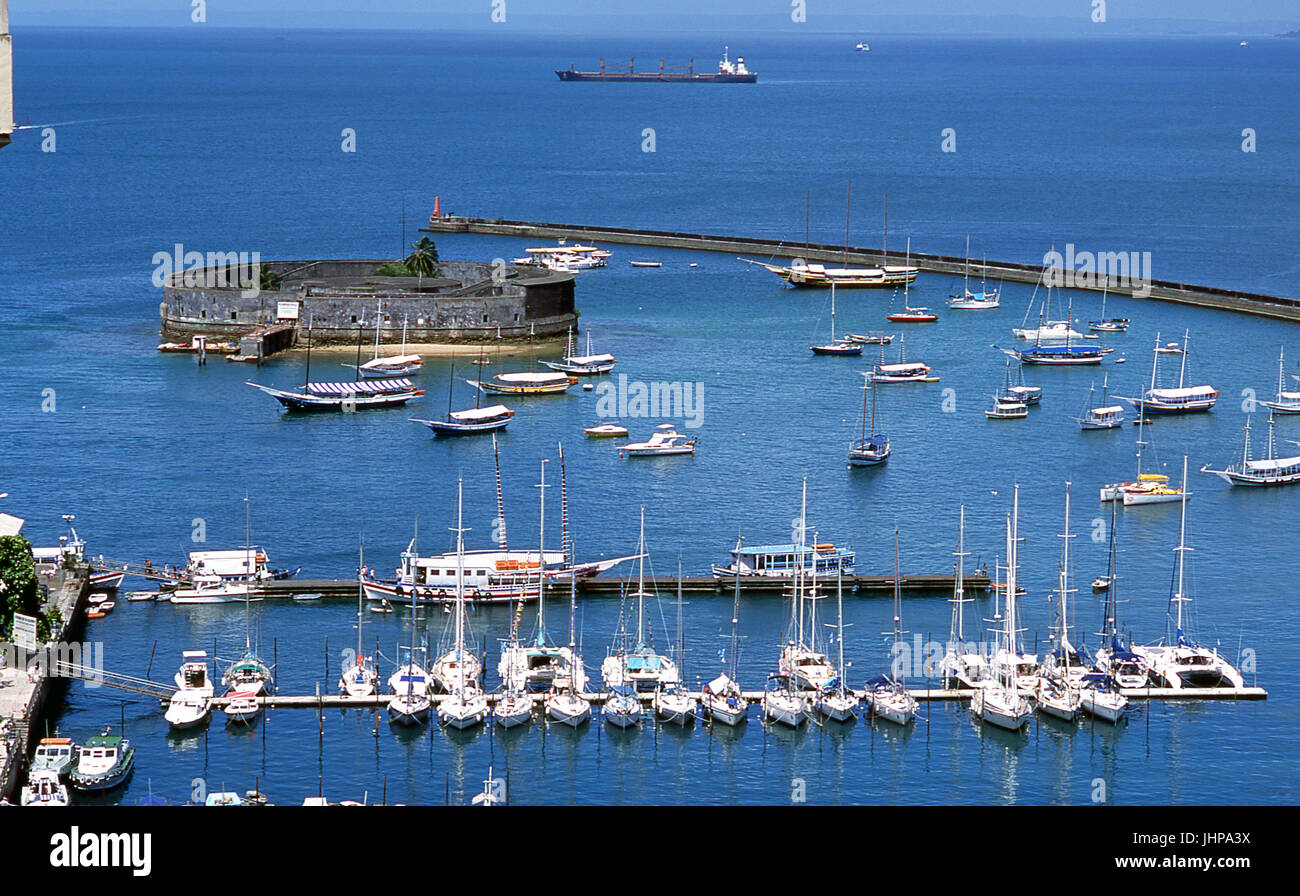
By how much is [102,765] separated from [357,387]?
131 ft

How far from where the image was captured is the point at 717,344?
87562mm

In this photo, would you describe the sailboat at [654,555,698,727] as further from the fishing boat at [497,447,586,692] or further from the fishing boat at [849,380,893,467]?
the fishing boat at [849,380,893,467]

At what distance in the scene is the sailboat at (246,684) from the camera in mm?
39719

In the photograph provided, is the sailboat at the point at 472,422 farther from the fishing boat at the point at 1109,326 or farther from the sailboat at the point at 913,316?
the fishing boat at the point at 1109,326

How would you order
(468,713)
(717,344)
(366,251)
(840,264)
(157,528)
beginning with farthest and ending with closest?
(366,251), (840,264), (717,344), (157,528), (468,713)

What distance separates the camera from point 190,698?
131ft

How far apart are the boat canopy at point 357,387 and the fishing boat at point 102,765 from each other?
125 ft

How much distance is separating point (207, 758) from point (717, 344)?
5219 centimetres

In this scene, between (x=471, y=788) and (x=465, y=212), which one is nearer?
(x=471, y=788)

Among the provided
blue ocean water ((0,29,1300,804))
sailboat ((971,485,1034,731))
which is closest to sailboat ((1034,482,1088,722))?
sailboat ((971,485,1034,731))

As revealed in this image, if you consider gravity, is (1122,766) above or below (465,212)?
below
